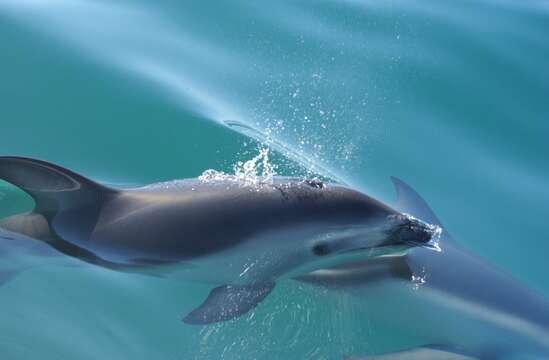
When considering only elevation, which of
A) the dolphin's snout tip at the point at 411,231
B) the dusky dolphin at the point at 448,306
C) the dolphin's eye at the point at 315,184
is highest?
the dolphin's eye at the point at 315,184

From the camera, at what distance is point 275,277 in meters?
4.71

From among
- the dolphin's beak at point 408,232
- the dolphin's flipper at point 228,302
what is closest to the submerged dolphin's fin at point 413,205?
the dolphin's beak at point 408,232

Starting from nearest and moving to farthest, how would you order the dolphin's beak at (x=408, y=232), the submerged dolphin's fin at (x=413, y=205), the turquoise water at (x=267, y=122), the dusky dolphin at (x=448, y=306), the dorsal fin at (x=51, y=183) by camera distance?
1. the dorsal fin at (x=51, y=183)
2. the dolphin's beak at (x=408, y=232)
3. the turquoise water at (x=267, y=122)
4. the dusky dolphin at (x=448, y=306)
5. the submerged dolphin's fin at (x=413, y=205)

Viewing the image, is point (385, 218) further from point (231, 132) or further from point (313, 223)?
point (231, 132)

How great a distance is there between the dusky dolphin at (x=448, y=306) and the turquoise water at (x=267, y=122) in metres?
0.18

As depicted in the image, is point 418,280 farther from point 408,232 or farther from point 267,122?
point 267,122

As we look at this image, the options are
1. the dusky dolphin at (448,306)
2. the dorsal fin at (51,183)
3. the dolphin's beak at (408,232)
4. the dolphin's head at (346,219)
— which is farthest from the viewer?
the dusky dolphin at (448,306)

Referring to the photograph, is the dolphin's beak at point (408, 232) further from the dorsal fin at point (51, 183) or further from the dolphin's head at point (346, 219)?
the dorsal fin at point (51, 183)

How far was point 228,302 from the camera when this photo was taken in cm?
462

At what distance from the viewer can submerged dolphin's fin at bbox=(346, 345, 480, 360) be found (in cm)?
498

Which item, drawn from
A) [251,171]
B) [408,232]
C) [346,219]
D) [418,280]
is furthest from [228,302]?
[251,171]

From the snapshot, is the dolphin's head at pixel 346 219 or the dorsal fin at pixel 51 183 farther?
the dolphin's head at pixel 346 219

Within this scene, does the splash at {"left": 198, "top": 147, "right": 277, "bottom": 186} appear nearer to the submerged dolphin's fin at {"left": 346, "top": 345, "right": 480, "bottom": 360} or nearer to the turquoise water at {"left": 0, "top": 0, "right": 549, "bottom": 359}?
the turquoise water at {"left": 0, "top": 0, "right": 549, "bottom": 359}

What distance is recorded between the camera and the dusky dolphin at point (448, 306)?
5211 mm
